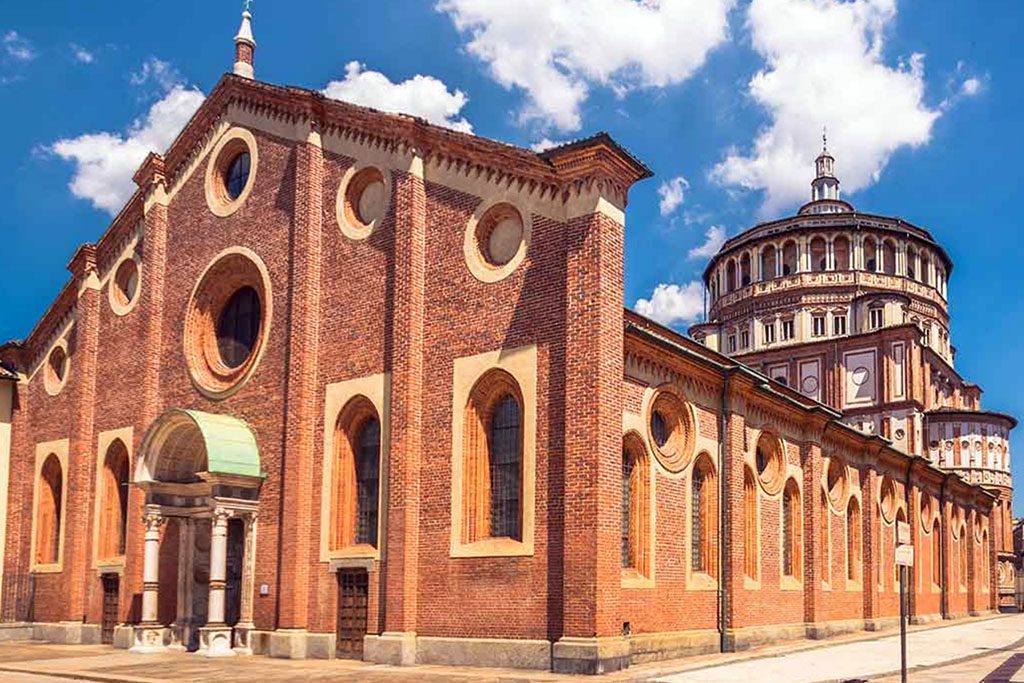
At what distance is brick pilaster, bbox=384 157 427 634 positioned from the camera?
70.8 feet

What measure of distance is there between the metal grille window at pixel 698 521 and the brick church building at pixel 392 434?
0.07 m

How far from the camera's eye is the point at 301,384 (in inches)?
965

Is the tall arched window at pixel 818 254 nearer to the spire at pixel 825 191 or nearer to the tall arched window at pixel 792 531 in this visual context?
the spire at pixel 825 191

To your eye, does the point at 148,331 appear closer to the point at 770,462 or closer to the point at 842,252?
the point at 770,462

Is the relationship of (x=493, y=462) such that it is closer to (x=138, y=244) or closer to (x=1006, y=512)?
(x=138, y=244)

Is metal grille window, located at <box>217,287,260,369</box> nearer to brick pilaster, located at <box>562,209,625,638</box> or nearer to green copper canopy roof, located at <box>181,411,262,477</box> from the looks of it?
green copper canopy roof, located at <box>181,411,262,477</box>

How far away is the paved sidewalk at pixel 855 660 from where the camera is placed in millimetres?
18734

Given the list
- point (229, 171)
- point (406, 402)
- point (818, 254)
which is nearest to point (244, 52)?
point (229, 171)

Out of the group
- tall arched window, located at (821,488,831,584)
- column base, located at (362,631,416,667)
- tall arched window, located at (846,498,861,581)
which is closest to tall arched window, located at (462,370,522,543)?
column base, located at (362,631,416,667)

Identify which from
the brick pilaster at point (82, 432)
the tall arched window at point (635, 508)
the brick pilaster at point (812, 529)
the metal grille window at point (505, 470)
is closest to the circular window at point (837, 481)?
the brick pilaster at point (812, 529)

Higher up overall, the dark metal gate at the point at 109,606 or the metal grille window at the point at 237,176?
the metal grille window at the point at 237,176

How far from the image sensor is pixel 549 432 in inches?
792

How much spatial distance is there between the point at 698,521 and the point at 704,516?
184 millimetres

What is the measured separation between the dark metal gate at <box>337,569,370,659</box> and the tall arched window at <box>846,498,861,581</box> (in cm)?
1911
